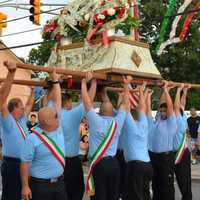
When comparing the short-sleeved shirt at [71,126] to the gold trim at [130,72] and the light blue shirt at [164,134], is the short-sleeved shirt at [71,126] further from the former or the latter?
the light blue shirt at [164,134]

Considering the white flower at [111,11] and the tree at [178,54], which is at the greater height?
the tree at [178,54]

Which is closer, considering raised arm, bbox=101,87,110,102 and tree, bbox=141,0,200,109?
raised arm, bbox=101,87,110,102

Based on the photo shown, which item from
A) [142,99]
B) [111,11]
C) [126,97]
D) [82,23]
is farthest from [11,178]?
[111,11]

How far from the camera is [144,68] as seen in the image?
297 inches

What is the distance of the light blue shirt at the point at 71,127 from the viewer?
7023mm

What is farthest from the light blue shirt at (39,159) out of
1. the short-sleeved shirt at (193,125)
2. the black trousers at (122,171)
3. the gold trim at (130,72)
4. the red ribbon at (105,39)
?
the short-sleeved shirt at (193,125)

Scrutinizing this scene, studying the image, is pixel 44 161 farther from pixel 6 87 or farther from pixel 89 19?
pixel 89 19

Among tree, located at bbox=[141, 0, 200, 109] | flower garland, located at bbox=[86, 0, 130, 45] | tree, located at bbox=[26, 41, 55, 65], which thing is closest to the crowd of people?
flower garland, located at bbox=[86, 0, 130, 45]

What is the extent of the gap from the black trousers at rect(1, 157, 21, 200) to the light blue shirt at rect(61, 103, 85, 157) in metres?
0.72

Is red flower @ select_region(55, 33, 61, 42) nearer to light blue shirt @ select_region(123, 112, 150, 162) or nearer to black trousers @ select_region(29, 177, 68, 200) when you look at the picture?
light blue shirt @ select_region(123, 112, 150, 162)

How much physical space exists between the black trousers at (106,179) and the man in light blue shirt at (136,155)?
0.44 metres

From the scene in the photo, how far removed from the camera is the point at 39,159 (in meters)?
5.68

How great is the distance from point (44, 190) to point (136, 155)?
70.0 inches

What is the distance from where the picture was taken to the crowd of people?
569 centimetres
